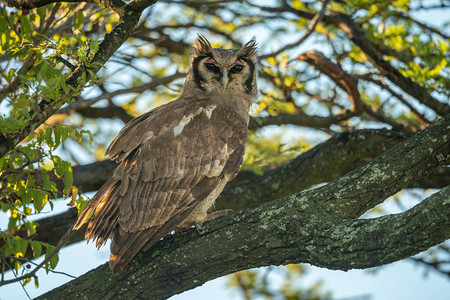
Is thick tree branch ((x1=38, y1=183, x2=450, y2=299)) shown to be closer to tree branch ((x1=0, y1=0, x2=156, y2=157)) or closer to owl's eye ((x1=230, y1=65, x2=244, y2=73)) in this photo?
tree branch ((x1=0, y1=0, x2=156, y2=157))

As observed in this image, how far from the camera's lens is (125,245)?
393 centimetres

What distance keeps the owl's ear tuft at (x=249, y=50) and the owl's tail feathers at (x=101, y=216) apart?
1.98 metres

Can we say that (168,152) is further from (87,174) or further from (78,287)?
(87,174)

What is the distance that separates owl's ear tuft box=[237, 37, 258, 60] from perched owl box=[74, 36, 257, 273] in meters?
0.36

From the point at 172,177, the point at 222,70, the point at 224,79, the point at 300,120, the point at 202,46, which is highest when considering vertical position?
the point at 300,120

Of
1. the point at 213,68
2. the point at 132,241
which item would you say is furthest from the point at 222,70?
the point at 132,241

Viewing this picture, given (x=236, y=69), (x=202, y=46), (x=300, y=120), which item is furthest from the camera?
(x=300, y=120)

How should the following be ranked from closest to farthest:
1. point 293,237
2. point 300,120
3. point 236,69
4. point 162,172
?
point 293,237
point 162,172
point 236,69
point 300,120

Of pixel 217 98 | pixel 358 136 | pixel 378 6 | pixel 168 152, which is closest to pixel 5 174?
pixel 168 152

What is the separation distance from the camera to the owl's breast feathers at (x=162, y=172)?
403 cm

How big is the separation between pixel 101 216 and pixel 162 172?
0.57 metres

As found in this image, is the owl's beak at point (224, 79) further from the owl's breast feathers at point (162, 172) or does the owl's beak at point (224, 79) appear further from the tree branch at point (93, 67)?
the tree branch at point (93, 67)

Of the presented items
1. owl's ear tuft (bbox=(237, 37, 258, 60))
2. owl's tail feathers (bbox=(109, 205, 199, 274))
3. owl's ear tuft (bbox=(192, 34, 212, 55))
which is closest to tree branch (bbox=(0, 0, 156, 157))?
owl's tail feathers (bbox=(109, 205, 199, 274))

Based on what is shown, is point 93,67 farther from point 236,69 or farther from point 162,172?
point 236,69
